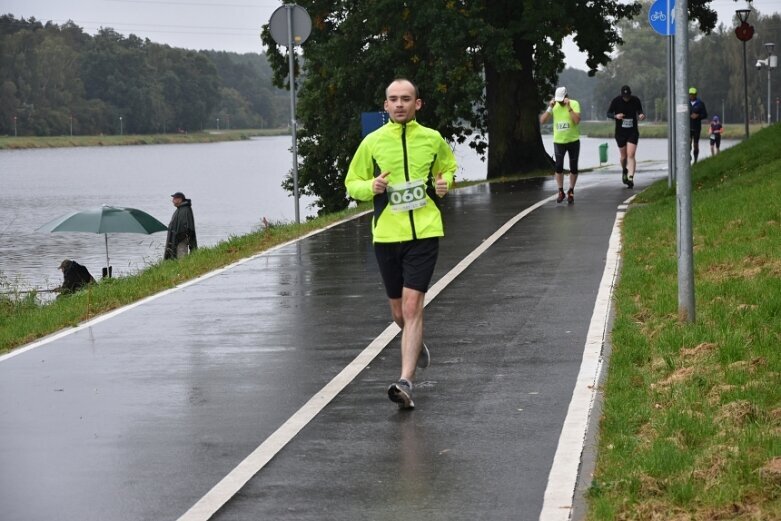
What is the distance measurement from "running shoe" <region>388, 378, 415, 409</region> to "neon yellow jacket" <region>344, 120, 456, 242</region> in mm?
837

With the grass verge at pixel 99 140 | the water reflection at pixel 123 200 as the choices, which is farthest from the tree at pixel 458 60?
the grass verge at pixel 99 140

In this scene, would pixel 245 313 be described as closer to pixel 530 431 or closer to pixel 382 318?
pixel 382 318

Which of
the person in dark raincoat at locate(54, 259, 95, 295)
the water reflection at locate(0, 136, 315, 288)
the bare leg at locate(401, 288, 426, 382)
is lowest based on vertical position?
the water reflection at locate(0, 136, 315, 288)

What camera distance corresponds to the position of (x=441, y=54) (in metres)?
32.9

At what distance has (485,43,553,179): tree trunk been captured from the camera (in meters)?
34.8

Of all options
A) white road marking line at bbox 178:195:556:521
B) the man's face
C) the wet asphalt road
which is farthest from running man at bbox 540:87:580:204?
the man's face

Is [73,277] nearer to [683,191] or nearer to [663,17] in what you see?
[663,17]

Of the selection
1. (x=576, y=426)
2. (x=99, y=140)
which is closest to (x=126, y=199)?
(x=576, y=426)

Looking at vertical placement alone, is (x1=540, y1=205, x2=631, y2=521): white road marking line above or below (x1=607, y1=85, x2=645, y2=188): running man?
below

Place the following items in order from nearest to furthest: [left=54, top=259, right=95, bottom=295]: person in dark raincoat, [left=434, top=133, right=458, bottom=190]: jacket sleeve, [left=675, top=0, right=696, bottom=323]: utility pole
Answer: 1. [left=434, top=133, right=458, bottom=190]: jacket sleeve
2. [left=675, top=0, right=696, bottom=323]: utility pole
3. [left=54, top=259, right=95, bottom=295]: person in dark raincoat

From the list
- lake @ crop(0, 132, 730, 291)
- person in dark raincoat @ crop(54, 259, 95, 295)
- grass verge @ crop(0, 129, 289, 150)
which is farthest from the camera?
grass verge @ crop(0, 129, 289, 150)

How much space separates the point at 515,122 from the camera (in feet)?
115

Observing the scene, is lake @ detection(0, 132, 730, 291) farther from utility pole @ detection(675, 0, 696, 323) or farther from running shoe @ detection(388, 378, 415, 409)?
running shoe @ detection(388, 378, 415, 409)

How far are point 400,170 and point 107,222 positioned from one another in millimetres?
17534
